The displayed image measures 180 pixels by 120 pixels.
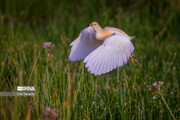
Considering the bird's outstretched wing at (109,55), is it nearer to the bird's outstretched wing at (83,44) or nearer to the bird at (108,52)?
the bird at (108,52)

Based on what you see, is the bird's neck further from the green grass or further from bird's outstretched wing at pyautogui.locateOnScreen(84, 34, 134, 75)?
the green grass

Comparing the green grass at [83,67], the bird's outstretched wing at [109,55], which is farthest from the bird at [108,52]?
the green grass at [83,67]

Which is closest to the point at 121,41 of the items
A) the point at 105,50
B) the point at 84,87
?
the point at 105,50

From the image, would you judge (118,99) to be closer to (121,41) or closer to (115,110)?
(115,110)

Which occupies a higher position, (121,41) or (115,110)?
(121,41)

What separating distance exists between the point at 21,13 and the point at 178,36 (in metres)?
2.71

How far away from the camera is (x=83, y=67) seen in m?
2.07

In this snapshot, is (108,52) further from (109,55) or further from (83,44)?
(83,44)

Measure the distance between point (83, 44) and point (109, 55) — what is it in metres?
0.39

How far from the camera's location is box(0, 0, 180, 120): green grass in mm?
1778

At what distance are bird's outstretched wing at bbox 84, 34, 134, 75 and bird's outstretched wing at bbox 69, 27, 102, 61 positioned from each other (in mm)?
288

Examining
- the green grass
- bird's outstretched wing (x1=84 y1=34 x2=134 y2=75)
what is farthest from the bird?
the green grass

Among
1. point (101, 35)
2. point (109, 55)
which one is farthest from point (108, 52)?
point (101, 35)

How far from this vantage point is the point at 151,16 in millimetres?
4887
